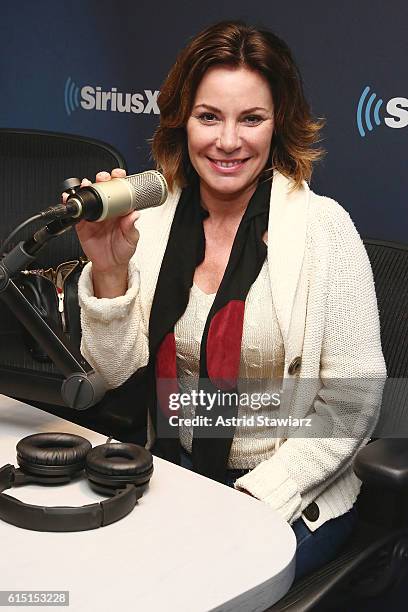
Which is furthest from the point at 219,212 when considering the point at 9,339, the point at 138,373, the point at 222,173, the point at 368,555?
the point at 368,555

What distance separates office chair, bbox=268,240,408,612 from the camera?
1251 millimetres

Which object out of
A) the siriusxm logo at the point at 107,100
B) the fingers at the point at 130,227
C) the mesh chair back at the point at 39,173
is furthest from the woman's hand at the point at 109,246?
the siriusxm logo at the point at 107,100

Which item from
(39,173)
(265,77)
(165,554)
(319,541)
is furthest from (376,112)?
(165,554)

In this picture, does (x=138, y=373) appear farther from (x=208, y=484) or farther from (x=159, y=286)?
(x=208, y=484)

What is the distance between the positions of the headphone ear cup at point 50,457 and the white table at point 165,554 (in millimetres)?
22

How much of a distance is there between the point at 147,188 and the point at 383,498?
67 centimetres

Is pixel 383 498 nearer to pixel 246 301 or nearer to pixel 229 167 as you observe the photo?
pixel 246 301

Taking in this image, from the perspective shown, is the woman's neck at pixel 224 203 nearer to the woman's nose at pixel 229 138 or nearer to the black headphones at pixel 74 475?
the woman's nose at pixel 229 138

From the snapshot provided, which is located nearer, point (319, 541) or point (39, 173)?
point (319, 541)

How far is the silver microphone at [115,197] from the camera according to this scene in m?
1.18

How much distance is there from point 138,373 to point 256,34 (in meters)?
0.65

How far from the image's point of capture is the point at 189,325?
1665 mm

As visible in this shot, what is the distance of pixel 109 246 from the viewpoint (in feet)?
4.78

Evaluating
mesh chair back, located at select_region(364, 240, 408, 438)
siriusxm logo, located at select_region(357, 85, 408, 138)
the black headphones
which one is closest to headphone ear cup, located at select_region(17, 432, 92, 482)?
the black headphones
